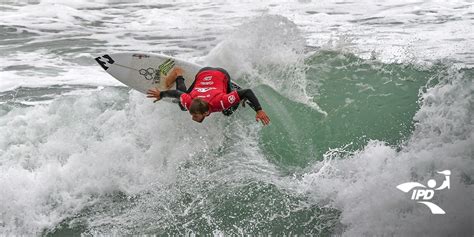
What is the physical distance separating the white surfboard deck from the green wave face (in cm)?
127

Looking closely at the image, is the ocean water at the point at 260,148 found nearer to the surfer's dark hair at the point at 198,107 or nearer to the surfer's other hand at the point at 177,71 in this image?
the surfer's other hand at the point at 177,71

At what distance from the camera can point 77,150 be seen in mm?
9047

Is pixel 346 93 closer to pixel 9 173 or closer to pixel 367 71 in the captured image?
pixel 367 71

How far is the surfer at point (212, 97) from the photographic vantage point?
721 centimetres

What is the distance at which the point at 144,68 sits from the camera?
9.50 meters

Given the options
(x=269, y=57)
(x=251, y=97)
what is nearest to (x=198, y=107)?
(x=251, y=97)

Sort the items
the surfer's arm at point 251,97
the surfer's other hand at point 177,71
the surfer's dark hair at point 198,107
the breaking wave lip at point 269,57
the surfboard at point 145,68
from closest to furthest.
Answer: the surfer's dark hair at point 198,107 → the surfer's arm at point 251,97 → the surfer's other hand at point 177,71 → the surfboard at point 145,68 → the breaking wave lip at point 269,57

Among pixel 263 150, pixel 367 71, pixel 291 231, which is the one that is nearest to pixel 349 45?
pixel 367 71

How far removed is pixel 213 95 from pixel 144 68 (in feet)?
7.08

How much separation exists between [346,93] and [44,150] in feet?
14.7

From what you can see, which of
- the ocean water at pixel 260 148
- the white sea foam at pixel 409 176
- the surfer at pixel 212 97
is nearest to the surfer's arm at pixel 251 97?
the surfer at pixel 212 97

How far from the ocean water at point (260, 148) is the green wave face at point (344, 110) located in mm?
26

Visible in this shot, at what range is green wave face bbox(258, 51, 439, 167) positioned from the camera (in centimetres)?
870

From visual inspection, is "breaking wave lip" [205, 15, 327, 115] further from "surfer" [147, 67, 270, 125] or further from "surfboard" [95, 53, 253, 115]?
"surfer" [147, 67, 270, 125]
